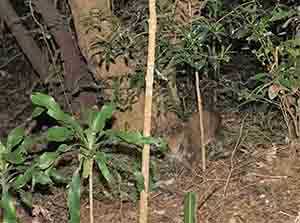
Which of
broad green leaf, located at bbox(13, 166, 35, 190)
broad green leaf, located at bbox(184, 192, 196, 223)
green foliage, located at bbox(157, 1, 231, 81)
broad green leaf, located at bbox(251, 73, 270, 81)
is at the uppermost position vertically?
green foliage, located at bbox(157, 1, 231, 81)

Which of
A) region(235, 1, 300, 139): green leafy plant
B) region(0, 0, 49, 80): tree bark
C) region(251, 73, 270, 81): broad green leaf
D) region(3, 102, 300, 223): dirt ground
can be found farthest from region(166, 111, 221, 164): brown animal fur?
region(0, 0, 49, 80): tree bark

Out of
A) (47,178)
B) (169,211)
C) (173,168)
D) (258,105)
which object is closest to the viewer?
(47,178)

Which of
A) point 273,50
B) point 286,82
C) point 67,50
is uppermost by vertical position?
point 67,50

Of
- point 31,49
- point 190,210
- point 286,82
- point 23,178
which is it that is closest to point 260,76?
point 286,82

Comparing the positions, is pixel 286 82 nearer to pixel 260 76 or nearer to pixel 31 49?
pixel 260 76

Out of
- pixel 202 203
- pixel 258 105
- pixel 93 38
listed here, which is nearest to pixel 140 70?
pixel 93 38

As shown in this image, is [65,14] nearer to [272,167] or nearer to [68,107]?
[68,107]

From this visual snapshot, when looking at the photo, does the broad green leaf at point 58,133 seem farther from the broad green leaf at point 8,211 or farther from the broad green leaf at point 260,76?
the broad green leaf at point 260,76

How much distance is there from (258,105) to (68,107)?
1407mm

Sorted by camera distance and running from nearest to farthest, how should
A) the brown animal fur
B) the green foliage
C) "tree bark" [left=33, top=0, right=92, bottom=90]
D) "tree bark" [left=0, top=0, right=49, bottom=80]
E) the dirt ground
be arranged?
the green foliage
the dirt ground
the brown animal fur
"tree bark" [left=33, top=0, right=92, bottom=90]
"tree bark" [left=0, top=0, right=49, bottom=80]

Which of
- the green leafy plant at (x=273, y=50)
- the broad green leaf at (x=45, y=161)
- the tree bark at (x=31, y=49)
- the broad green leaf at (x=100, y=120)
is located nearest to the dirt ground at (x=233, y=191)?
the green leafy plant at (x=273, y=50)

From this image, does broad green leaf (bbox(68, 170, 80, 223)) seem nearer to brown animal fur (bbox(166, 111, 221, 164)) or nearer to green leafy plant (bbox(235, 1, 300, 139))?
green leafy plant (bbox(235, 1, 300, 139))

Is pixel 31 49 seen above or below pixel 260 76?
above

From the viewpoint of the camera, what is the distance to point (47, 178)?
3.02 metres
